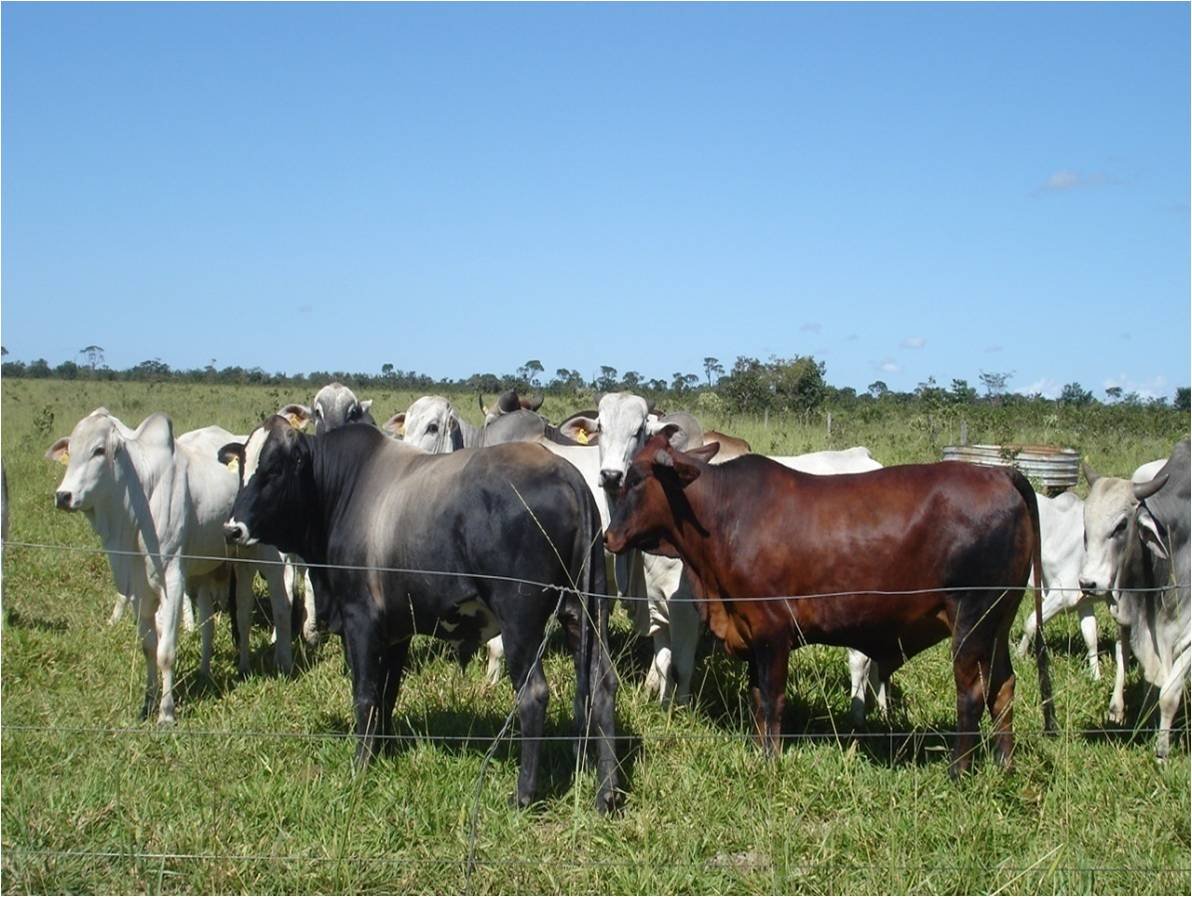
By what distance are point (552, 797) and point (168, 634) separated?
9.72ft

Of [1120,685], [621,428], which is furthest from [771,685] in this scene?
[1120,685]

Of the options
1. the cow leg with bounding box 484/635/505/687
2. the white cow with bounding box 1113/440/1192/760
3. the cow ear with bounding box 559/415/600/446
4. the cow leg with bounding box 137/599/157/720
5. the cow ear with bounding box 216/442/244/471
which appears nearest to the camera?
the white cow with bounding box 1113/440/1192/760

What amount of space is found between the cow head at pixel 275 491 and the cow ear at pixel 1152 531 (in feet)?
16.1

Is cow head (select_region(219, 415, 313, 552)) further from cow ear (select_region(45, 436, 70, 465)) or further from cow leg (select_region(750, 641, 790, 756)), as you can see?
cow leg (select_region(750, 641, 790, 756))

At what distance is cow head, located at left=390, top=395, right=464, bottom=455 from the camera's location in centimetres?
976

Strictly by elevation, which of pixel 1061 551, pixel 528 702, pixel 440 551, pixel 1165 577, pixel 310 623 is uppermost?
pixel 440 551

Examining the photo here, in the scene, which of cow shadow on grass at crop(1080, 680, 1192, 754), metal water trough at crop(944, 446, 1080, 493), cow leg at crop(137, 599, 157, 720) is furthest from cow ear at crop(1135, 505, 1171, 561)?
cow leg at crop(137, 599, 157, 720)

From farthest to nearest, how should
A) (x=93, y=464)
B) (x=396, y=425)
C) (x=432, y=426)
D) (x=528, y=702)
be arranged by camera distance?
(x=396, y=425) → (x=432, y=426) → (x=93, y=464) → (x=528, y=702)

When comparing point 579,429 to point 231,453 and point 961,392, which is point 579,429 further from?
point 961,392

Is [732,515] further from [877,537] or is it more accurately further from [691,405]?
[691,405]

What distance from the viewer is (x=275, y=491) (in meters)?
6.43

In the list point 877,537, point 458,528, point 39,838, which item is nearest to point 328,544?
point 458,528

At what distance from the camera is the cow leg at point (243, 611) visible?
27.1 ft

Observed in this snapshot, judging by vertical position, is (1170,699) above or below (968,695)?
below
